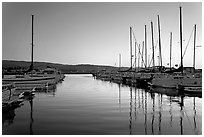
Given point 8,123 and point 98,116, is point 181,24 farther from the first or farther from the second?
point 8,123

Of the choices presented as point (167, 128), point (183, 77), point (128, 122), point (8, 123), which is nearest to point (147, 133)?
point (167, 128)

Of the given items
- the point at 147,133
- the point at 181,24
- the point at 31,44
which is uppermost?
the point at 181,24

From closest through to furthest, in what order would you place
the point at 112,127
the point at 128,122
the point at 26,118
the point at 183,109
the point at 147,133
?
the point at 147,133, the point at 112,127, the point at 128,122, the point at 26,118, the point at 183,109

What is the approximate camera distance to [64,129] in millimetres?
9414

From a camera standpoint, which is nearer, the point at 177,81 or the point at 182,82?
the point at 182,82

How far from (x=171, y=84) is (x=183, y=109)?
A: 1426 centimetres

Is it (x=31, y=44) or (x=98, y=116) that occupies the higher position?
(x=31, y=44)

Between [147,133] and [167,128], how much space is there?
1.15 metres

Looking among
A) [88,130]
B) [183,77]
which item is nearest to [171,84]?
[183,77]

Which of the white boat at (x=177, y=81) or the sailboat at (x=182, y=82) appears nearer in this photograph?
the sailboat at (x=182, y=82)

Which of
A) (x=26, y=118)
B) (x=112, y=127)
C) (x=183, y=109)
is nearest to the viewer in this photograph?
(x=112, y=127)

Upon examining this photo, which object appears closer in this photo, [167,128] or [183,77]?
[167,128]

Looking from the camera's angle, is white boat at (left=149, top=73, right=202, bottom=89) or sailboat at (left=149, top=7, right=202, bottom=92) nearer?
sailboat at (left=149, top=7, right=202, bottom=92)

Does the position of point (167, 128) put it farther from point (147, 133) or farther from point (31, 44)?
point (31, 44)
